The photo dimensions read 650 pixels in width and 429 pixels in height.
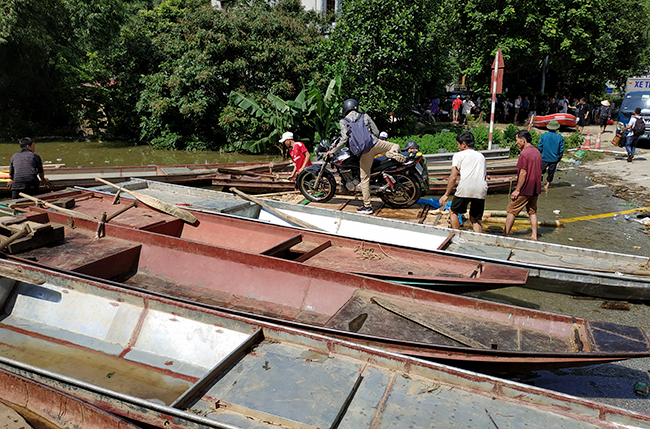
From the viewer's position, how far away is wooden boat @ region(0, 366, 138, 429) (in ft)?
10.6

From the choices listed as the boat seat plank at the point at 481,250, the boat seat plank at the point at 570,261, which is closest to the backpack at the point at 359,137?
the boat seat plank at the point at 481,250

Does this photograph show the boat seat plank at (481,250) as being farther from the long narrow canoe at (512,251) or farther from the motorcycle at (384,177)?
the motorcycle at (384,177)

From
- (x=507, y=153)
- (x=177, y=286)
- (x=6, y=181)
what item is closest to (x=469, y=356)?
(x=177, y=286)

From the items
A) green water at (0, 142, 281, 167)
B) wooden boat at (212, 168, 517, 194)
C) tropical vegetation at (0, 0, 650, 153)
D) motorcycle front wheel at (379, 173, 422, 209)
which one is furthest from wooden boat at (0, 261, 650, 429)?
green water at (0, 142, 281, 167)

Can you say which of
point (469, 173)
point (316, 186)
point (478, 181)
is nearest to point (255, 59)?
point (316, 186)

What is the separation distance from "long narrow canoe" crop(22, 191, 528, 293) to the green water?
9.06 metres

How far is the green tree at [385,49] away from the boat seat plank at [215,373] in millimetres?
11831

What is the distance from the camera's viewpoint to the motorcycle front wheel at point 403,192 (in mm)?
8328

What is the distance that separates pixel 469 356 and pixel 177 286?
3680 mm

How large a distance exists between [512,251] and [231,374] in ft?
13.1

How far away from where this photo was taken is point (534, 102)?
23.8 m

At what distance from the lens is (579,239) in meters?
7.80

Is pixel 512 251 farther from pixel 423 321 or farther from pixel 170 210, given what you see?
pixel 170 210

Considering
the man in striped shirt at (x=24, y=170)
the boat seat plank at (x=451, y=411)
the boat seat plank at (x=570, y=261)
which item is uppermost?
the man in striped shirt at (x=24, y=170)
